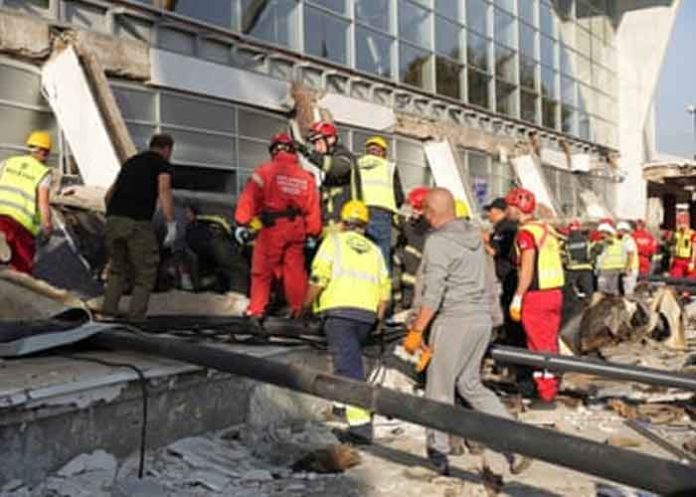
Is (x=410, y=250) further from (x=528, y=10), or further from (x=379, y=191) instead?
(x=528, y=10)

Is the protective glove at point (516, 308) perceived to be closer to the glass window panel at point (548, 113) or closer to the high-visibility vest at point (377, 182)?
the high-visibility vest at point (377, 182)

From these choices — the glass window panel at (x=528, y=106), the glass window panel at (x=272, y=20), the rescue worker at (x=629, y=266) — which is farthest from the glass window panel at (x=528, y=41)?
the glass window panel at (x=272, y=20)

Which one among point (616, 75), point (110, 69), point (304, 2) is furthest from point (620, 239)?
point (616, 75)

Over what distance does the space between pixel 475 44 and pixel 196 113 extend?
10426 millimetres

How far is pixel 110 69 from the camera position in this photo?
11.2m

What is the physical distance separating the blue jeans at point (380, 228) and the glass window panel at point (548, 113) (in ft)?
55.0

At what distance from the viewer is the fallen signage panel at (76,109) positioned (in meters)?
10.3

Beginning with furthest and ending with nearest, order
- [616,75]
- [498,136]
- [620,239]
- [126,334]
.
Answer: [616,75] < [498,136] < [620,239] < [126,334]

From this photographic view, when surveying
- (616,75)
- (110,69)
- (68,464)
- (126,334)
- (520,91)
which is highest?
(616,75)

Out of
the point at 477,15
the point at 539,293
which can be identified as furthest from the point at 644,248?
the point at 539,293

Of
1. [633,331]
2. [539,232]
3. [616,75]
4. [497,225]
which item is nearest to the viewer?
[539,232]

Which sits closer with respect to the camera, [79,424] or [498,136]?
[79,424]

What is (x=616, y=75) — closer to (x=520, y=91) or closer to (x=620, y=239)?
(x=520, y=91)

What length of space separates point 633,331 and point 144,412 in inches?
340
